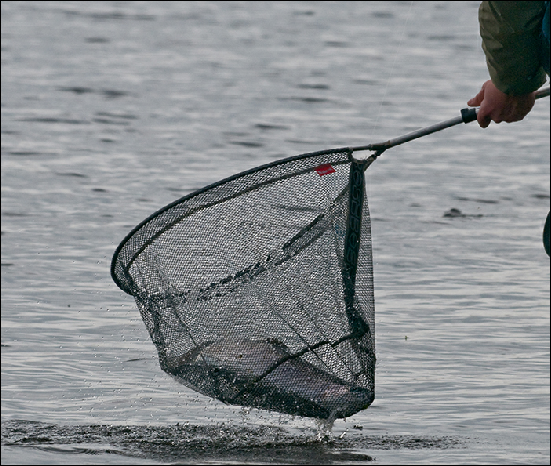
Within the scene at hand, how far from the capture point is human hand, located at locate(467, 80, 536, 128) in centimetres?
427

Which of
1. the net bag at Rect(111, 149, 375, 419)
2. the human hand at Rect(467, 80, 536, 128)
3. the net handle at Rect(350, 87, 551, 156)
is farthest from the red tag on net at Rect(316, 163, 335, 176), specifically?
the human hand at Rect(467, 80, 536, 128)

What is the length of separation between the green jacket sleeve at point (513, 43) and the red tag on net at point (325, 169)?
5.00ft

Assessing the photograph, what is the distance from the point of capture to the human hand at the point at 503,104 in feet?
14.0

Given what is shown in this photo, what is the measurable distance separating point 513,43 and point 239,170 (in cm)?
792

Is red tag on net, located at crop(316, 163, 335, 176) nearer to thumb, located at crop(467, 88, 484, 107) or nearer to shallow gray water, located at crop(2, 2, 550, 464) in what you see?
thumb, located at crop(467, 88, 484, 107)

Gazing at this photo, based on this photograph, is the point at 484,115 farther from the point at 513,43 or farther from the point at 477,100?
the point at 513,43

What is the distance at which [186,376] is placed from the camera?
5.81 meters

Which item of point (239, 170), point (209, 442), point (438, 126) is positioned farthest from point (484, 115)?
point (239, 170)

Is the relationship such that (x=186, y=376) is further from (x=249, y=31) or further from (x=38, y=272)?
(x=249, y=31)

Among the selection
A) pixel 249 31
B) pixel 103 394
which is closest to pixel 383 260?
pixel 103 394

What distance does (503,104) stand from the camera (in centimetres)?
430

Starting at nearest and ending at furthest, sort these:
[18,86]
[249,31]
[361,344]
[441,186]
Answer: [361,344] < [441,186] < [18,86] < [249,31]

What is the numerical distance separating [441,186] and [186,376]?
19.9ft

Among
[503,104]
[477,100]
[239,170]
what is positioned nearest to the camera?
[503,104]
